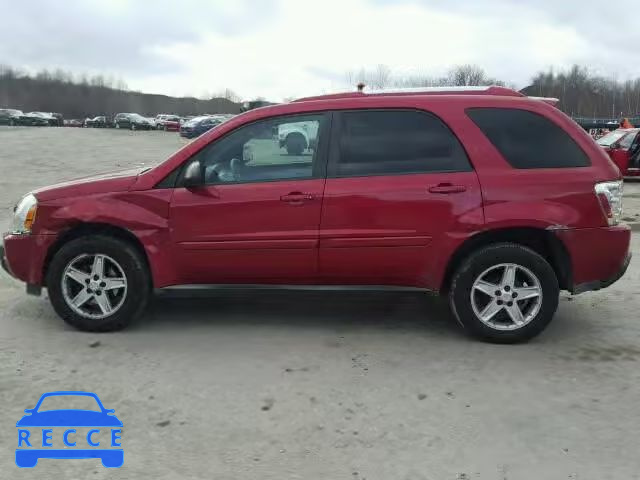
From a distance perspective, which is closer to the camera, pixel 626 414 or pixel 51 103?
pixel 626 414

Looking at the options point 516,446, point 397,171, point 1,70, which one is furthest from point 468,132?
point 1,70

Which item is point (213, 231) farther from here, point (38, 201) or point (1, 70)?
point (1, 70)

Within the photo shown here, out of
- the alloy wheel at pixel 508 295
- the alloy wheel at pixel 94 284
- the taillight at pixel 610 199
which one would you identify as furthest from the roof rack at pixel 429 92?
the alloy wheel at pixel 94 284

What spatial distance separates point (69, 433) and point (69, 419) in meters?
0.15

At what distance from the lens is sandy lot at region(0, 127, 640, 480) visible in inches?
115

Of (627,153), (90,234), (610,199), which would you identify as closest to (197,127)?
(627,153)

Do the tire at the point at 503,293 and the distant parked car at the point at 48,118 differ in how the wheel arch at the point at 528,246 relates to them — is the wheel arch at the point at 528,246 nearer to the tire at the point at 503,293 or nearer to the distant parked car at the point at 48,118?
the tire at the point at 503,293

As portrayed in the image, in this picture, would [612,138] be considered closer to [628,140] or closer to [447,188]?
[628,140]

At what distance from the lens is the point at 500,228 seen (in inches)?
172

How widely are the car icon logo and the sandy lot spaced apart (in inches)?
2.4

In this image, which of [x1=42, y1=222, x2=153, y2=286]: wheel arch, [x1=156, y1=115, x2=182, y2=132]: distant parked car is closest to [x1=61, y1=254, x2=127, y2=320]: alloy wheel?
[x1=42, y1=222, x2=153, y2=286]: wheel arch

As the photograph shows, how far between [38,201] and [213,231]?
1394 millimetres

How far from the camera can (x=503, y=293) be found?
4.44 metres

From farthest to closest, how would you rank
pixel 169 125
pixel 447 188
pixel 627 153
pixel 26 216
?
pixel 169 125
pixel 627 153
pixel 26 216
pixel 447 188
